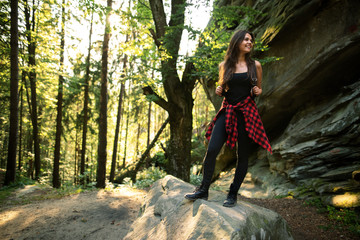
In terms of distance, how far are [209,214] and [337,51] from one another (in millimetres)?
6094

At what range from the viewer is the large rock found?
197 centimetres

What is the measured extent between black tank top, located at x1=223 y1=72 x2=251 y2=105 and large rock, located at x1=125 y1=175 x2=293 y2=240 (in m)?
1.39

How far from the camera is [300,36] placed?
261 inches

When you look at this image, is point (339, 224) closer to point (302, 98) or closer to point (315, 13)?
point (302, 98)

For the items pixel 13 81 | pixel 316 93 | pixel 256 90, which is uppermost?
pixel 13 81

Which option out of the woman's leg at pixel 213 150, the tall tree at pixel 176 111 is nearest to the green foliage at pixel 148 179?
the tall tree at pixel 176 111

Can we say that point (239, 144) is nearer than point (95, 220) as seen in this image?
Yes

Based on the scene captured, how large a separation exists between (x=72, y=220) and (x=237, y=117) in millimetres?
4347

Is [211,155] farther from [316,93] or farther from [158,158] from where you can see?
[158,158]

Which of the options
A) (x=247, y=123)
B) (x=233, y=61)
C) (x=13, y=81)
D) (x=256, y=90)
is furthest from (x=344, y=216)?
(x=13, y=81)

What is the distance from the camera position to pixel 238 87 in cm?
276

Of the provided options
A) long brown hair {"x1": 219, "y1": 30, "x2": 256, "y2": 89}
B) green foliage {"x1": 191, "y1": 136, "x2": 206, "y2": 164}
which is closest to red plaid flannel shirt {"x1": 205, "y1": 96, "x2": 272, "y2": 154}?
long brown hair {"x1": 219, "y1": 30, "x2": 256, "y2": 89}

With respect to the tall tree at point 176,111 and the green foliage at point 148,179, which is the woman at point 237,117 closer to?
the tall tree at point 176,111

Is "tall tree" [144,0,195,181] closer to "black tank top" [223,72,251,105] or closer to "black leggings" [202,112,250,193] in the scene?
"black tank top" [223,72,251,105]
